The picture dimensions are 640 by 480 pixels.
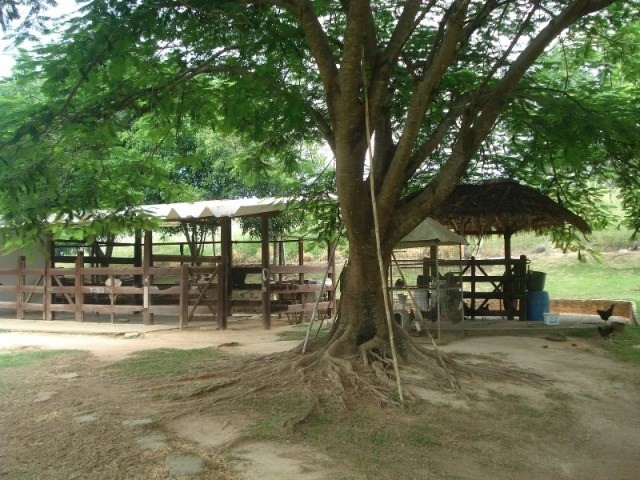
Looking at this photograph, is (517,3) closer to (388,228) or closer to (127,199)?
(388,228)

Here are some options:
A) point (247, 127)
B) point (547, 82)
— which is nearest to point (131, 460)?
point (247, 127)

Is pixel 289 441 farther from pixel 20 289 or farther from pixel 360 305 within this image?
pixel 20 289

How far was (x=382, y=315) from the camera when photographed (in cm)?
815

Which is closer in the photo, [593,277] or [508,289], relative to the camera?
[508,289]

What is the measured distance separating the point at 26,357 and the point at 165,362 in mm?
2615

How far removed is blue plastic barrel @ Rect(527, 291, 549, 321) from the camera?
13641mm

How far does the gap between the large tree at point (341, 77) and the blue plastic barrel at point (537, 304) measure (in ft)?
19.9

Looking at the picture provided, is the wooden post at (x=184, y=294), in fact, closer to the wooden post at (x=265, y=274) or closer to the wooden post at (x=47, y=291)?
the wooden post at (x=265, y=274)

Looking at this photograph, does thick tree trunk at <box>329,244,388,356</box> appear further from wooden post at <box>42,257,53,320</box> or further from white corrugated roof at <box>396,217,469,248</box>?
wooden post at <box>42,257,53,320</box>

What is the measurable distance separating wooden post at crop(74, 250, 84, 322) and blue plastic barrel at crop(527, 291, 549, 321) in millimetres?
10660

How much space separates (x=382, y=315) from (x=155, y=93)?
414 centimetres

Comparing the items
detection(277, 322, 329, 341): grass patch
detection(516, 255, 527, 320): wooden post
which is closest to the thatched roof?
detection(516, 255, 527, 320): wooden post

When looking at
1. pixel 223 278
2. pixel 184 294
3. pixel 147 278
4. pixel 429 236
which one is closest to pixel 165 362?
pixel 223 278

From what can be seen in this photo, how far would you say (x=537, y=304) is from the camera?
538 inches
